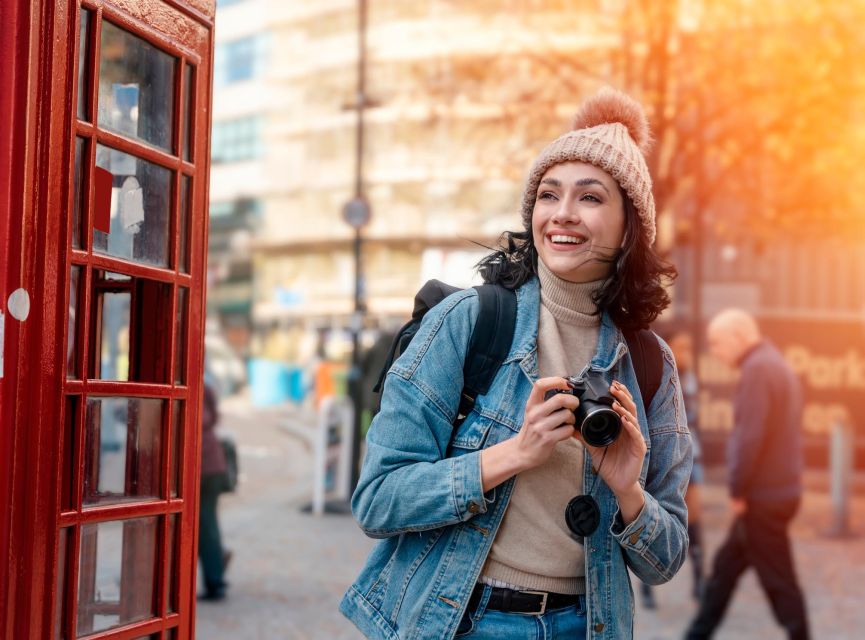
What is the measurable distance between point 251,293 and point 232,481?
47.4m

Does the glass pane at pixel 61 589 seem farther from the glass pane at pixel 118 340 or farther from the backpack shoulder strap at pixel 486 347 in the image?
the backpack shoulder strap at pixel 486 347

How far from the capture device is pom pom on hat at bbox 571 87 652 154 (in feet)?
9.67

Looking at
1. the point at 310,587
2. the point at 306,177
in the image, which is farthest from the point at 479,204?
the point at 310,587

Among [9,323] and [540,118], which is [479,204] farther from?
[9,323]

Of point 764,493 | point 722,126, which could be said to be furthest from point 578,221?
point 722,126

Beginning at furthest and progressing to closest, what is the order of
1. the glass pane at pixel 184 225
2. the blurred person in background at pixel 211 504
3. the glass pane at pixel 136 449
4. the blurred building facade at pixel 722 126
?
the blurred building facade at pixel 722 126, the blurred person in background at pixel 211 504, the glass pane at pixel 184 225, the glass pane at pixel 136 449

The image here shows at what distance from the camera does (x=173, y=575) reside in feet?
10.4

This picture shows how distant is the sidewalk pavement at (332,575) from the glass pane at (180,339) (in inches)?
188

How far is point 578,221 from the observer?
272 cm

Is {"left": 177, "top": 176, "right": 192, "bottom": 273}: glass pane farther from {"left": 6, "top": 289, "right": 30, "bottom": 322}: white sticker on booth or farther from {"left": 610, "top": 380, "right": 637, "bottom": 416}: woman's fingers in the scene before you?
{"left": 610, "top": 380, "right": 637, "bottom": 416}: woman's fingers

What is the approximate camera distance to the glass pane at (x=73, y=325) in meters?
2.69

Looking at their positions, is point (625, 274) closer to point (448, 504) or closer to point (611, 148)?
point (611, 148)

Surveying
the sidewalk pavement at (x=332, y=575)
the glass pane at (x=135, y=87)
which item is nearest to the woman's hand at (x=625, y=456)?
the glass pane at (x=135, y=87)

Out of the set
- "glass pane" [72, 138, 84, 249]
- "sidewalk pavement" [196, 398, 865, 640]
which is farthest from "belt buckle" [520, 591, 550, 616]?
"sidewalk pavement" [196, 398, 865, 640]
